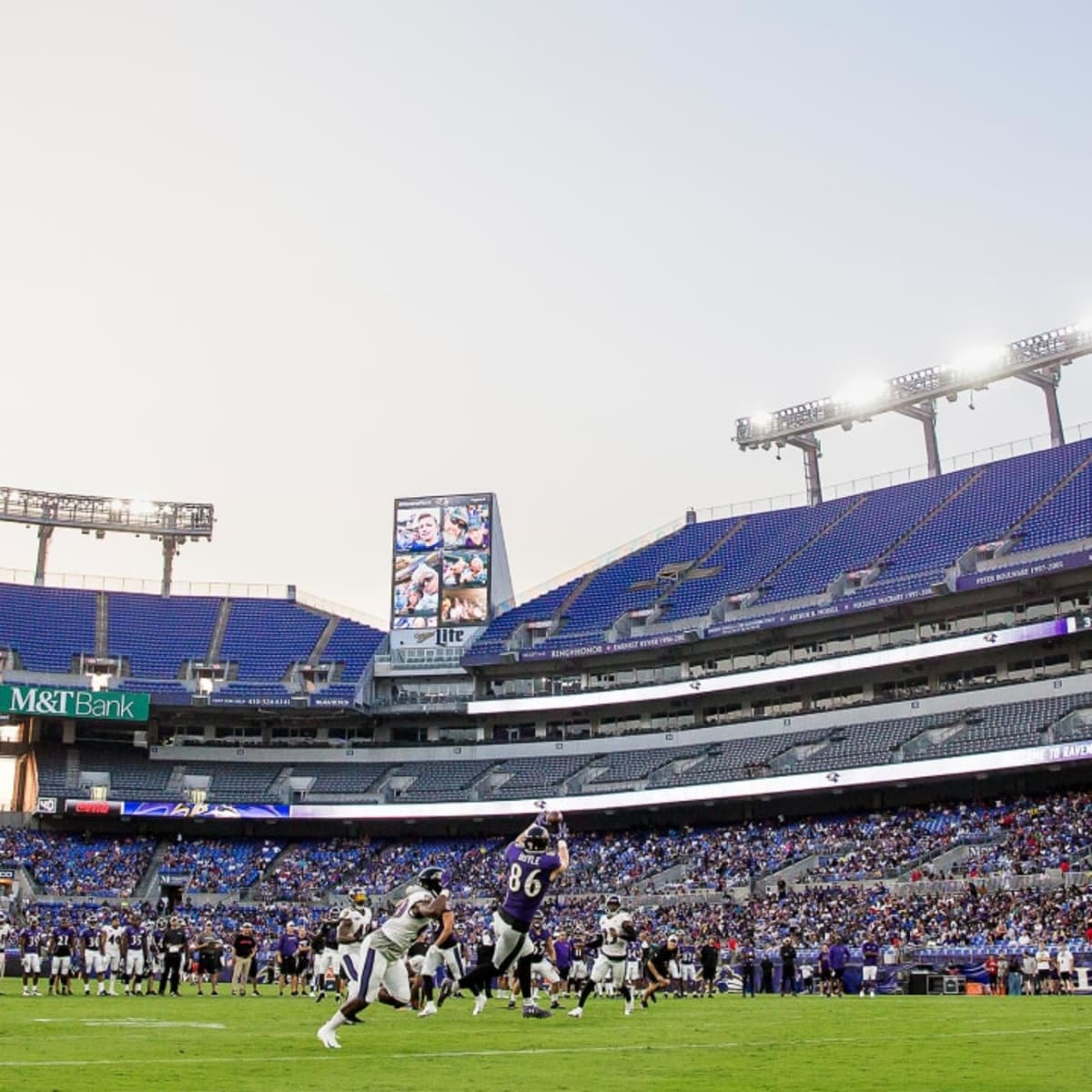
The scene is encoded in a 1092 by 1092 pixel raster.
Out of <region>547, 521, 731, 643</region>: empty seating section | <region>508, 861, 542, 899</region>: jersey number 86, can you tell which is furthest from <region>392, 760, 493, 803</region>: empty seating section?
<region>508, 861, 542, 899</region>: jersey number 86

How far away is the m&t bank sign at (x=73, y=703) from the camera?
69.3 metres

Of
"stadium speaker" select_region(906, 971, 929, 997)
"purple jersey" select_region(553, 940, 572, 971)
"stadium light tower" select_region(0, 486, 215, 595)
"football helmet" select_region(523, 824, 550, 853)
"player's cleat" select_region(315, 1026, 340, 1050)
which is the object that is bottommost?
"stadium speaker" select_region(906, 971, 929, 997)

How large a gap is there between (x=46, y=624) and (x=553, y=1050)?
224 ft

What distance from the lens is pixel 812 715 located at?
210 ft

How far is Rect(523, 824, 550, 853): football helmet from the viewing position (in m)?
20.5

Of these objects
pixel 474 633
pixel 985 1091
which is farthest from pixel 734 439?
pixel 985 1091

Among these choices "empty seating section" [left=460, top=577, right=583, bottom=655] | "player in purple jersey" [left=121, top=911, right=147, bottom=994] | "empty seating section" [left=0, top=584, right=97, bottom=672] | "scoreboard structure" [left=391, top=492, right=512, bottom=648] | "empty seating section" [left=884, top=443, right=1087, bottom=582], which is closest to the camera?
"player in purple jersey" [left=121, top=911, right=147, bottom=994]

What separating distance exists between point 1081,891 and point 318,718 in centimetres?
4541

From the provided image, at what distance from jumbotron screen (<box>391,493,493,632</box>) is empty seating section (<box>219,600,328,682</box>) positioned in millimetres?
6490

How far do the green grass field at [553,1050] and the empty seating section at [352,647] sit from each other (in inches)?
2035

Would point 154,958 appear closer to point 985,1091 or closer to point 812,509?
point 985,1091

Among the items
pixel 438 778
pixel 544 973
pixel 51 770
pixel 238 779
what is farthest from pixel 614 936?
pixel 51 770

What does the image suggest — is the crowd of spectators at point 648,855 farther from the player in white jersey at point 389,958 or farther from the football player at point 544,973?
the player in white jersey at point 389,958

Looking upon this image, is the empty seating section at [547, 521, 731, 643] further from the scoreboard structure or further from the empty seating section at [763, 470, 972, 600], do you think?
the empty seating section at [763, 470, 972, 600]
